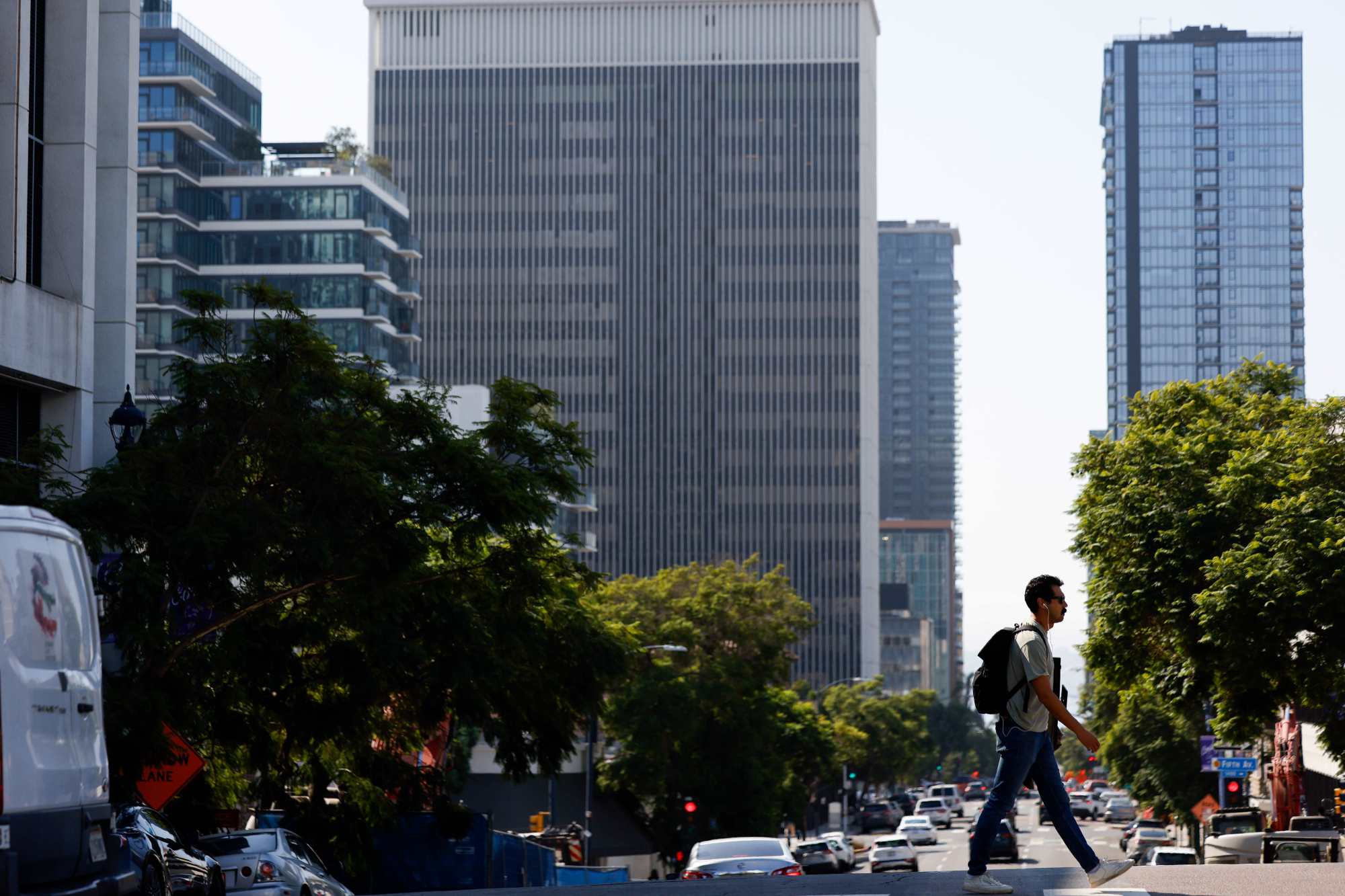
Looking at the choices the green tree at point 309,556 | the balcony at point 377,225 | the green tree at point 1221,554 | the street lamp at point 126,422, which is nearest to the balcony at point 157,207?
the balcony at point 377,225

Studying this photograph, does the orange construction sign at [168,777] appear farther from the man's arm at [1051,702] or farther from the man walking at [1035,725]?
the man's arm at [1051,702]

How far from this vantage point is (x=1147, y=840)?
61.3 m

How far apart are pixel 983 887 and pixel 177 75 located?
334ft

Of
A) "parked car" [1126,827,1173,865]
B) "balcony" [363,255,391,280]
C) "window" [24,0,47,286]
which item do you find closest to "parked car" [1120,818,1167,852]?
"parked car" [1126,827,1173,865]

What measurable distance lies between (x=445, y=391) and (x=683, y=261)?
431 ft

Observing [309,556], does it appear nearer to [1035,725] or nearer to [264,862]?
[264,862]

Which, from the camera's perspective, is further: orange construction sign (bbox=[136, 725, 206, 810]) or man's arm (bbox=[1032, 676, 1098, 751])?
orange construction sign (bbox=[136, 725, 206, 810])

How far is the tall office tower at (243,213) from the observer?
10612 cm

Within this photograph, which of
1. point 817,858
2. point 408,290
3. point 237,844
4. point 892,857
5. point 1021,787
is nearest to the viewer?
point 1021,787

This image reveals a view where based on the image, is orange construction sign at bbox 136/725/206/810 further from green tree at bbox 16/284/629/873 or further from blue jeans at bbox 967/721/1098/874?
blue jeans at bbox 967/721/1098/874

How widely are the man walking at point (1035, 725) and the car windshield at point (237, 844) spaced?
9.82 m

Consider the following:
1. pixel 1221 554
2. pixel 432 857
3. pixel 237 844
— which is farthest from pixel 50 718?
pixel 1221 554

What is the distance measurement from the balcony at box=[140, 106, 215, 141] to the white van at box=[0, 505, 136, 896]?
10072cm

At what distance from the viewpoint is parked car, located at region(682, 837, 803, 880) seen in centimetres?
2577
